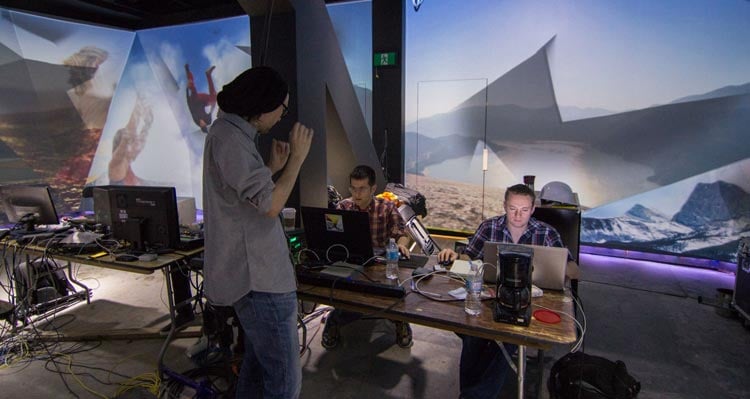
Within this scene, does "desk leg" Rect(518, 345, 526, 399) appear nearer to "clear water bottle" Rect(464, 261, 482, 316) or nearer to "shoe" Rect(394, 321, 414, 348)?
"clear water bottle" Rect(464, 261, 482, 316)

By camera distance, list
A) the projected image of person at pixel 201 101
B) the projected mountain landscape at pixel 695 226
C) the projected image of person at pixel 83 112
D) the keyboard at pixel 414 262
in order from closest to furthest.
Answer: the keyboard at pixel 414 262
the projected mountain landscape at pixel 695 226
the projected image of person at pixel 83 112
the projected image of person at pixel 201 101

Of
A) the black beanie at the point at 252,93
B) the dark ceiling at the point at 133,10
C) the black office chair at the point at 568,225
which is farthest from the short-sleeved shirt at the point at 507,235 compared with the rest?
the dark ceiling at the point at 133,10

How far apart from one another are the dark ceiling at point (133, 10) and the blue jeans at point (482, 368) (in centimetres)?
517

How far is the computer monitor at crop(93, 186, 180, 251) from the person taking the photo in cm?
227

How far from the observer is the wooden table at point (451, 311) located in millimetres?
1306

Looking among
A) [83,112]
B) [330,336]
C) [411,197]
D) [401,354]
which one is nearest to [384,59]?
[411,197]

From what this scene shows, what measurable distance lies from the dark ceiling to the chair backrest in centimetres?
480

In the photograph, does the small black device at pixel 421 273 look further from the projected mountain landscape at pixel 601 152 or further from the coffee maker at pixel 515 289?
the projected mountain landscape at pixel 601 152

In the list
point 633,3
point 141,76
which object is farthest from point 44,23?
point 633,3

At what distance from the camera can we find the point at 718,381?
7.31ft

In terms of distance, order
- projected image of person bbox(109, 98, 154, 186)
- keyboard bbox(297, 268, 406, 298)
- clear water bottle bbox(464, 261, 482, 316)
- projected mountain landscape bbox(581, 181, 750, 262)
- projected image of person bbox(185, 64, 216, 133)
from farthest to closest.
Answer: projected image of person bbox(109, 98, 154, 186)
projected image of person bbox(185, 64, 216, 133)
projected mountain landscape bbox(581, 181, 750, 262)
keyboard bbox(297, 268, 406, 298)
clear water bottle bbox(464, 261, 482, 316)

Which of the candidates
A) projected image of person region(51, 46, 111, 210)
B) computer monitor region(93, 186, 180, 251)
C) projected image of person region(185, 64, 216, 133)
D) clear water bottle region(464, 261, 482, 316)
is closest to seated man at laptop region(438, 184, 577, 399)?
clear water bottle region(464, 261, 482, 316)

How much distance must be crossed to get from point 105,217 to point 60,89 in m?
4.23

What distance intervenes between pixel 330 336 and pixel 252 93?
74.0 inches
